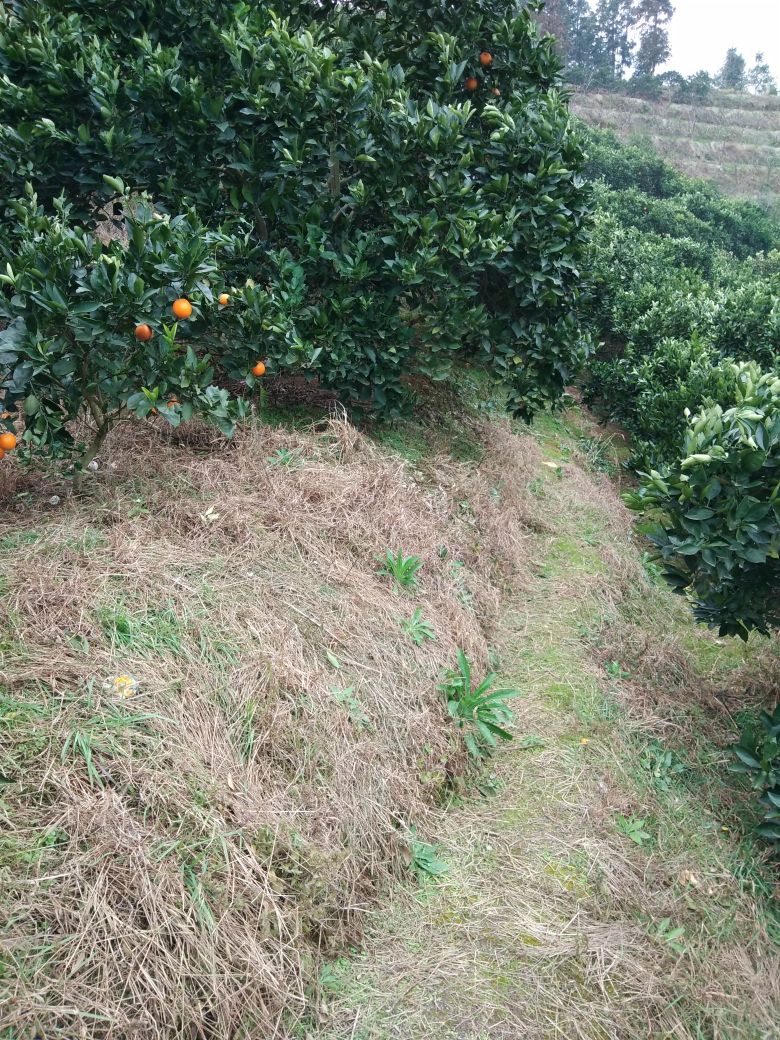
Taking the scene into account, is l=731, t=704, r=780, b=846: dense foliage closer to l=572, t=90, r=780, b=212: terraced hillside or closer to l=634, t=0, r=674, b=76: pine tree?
l=572, t=90, r=780, b=212: terraced hillside

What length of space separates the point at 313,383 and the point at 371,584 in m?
2.17

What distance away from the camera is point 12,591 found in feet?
9.68

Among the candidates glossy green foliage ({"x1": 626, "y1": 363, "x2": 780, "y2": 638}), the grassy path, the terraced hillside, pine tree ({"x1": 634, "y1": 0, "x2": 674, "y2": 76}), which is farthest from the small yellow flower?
pine tree ({"x1": 634, "y1": 0, "x2": 674, "y2": 76})

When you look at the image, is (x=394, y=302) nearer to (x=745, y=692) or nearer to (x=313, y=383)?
(x=313, y=383)

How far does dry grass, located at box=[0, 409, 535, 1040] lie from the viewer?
2139 mm

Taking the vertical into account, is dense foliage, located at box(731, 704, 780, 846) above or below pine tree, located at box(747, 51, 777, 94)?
A: below

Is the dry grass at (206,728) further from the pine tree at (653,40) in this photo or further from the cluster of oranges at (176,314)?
the pine tree at (653,40)

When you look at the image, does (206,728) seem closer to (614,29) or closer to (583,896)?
(583,896)

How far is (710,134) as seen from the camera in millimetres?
34000

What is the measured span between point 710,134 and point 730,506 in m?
37.5

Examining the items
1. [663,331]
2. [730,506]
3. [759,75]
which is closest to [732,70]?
[759,75]

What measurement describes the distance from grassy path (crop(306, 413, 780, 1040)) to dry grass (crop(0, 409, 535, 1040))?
225 millimetres

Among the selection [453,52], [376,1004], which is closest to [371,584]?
[376,1004]

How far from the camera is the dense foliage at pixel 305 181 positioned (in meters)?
3.55
